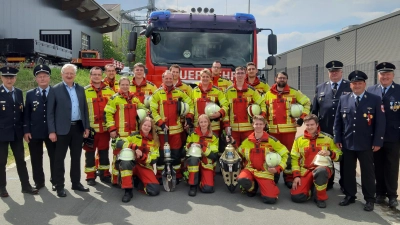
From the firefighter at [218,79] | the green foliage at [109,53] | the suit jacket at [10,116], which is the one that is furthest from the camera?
the green foliage at [109,53]

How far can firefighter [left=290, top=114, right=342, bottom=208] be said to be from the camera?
587 centimetres

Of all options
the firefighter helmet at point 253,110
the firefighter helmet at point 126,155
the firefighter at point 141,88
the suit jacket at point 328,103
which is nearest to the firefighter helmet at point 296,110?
the suit jacket at point 328,103

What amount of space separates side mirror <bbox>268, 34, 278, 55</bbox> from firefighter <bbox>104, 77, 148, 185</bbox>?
3.83 m

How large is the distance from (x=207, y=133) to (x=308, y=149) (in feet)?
5.09

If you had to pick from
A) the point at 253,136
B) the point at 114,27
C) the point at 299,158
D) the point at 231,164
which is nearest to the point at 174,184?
the point at 231,164

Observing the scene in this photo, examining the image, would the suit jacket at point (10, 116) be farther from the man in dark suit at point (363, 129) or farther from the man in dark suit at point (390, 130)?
the man in dark suit at point (390, 130)

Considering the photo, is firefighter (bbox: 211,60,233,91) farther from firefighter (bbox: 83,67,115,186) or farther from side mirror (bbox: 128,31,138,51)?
side mirror (bbox: 128,31,138,51)

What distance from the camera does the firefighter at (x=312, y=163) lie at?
587 centimetres

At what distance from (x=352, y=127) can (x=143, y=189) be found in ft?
Result: 10.4

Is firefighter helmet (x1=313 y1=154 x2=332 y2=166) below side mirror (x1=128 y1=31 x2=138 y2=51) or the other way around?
below

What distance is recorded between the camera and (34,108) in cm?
623

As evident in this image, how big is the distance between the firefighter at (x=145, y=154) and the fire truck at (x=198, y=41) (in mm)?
2359

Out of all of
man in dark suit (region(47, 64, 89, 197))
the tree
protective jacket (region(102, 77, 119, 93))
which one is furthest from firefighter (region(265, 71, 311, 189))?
the tree

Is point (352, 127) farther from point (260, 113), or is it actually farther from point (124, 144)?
point (124, 144)
